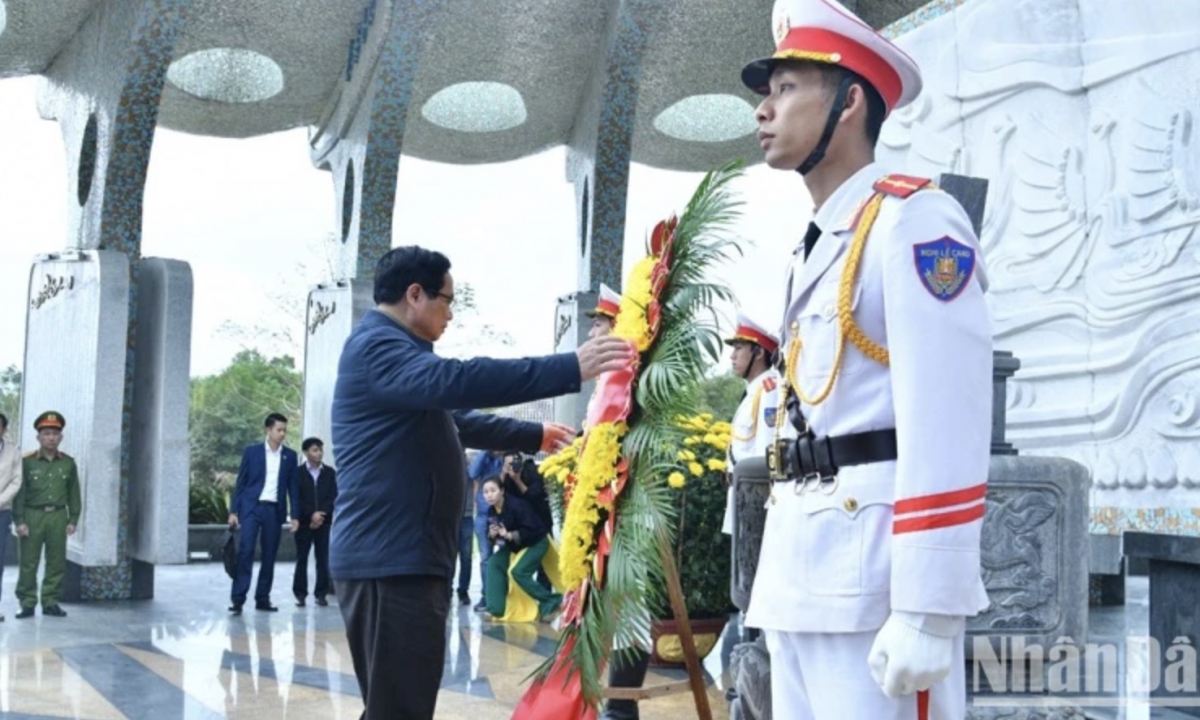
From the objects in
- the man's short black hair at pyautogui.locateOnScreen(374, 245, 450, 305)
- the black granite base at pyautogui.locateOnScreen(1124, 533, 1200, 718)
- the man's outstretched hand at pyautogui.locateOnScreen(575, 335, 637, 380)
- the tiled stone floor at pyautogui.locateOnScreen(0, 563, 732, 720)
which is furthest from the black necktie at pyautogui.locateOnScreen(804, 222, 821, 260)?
the black granite base at pyautogui.locateOnScreen(1124, 533, 1200, 718)

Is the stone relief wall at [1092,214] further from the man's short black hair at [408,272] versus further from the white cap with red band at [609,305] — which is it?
the man's short black hair at [408,272]

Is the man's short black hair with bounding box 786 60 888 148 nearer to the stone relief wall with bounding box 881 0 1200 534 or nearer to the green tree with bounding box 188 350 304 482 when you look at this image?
the stone relief wall with bounding box 881 0 1200 534

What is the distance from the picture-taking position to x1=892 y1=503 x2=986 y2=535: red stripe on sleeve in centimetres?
158

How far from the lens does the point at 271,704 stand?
514cm

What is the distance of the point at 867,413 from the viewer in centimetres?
174

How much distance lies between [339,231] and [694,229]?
9.36 m

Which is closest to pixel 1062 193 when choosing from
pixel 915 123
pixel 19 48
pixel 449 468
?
pixel 915 123

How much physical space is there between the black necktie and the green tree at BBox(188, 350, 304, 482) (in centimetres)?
2549

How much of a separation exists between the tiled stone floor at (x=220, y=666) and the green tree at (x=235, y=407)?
60.9 feet

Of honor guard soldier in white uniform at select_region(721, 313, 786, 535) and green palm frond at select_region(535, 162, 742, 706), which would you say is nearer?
green palm frond at select_region(535, 162, 742, 706)

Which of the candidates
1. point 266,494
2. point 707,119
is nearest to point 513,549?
point 266,494

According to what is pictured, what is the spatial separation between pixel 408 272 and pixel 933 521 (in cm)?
188

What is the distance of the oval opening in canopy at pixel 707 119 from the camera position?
13.7m

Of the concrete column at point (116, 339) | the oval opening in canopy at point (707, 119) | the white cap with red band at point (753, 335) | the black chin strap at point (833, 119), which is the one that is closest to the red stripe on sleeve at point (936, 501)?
the black chin strap at point (833, 119)
